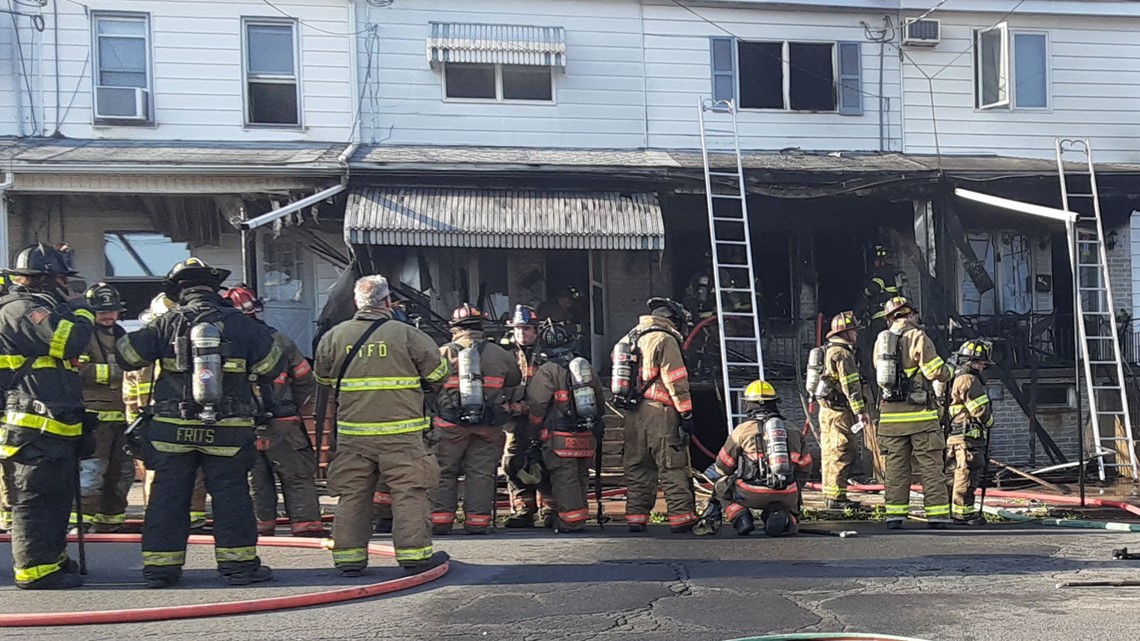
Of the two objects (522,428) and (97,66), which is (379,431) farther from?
(97,66)

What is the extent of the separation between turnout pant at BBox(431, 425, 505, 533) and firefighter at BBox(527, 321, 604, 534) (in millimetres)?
A: 485

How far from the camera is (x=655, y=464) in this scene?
891 centimetres

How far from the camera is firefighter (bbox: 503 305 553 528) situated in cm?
920

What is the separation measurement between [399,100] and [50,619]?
9168mm

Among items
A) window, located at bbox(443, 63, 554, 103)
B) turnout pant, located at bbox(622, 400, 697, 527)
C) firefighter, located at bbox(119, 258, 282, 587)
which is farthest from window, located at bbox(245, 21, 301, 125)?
firefighter, located at bbox(119, 258, 282, 587)

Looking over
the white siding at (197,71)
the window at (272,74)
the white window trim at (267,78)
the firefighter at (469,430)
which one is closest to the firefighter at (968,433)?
the firefighter at (469,430)

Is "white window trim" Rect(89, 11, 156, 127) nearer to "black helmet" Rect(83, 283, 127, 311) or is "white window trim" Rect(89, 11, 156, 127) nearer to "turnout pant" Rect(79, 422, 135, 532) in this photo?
"black helmet" Rect(83, 283, 127, 311)

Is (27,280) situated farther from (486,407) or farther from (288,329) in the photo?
(288,329)

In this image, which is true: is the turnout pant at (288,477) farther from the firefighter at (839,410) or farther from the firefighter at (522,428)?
the firefighter at (839,410)

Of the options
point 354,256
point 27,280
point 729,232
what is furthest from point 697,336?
point 27,280

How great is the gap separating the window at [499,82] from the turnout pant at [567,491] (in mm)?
6372

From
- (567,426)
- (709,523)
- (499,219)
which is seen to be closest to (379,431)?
(567,426)

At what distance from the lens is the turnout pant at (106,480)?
8.32 meters

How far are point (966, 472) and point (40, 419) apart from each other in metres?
7.19
